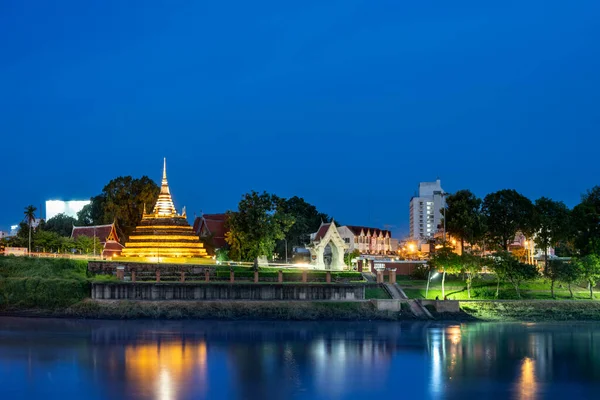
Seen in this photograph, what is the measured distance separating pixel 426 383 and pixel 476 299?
24.3 meters

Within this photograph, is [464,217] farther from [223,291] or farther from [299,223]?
[223,291]

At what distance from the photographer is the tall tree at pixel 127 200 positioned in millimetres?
86375

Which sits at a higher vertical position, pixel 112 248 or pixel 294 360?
pixel 112 248

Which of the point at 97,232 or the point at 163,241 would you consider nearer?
the point at 163,241

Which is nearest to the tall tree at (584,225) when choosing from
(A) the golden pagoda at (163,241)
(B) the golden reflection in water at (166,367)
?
(A) the golden pagoda at (163,241)

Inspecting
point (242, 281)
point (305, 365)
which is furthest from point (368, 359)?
point (242, 281)

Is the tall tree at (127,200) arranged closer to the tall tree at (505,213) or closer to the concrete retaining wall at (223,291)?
the concrete retaining wall at (223,291)

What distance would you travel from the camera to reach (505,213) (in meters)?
72.3

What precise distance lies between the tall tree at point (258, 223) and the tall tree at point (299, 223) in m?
17.9

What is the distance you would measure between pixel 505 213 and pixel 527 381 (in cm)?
4281

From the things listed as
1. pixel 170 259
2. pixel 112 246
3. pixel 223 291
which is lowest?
pixel 223 291

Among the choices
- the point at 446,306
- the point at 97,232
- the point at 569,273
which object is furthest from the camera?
the point at 97,232

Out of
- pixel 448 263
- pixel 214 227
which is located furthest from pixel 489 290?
pixel 214 227

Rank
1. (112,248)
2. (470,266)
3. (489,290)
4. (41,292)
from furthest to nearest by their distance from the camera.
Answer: (112,248) < (489,290) < (470,266) < (41,292)
